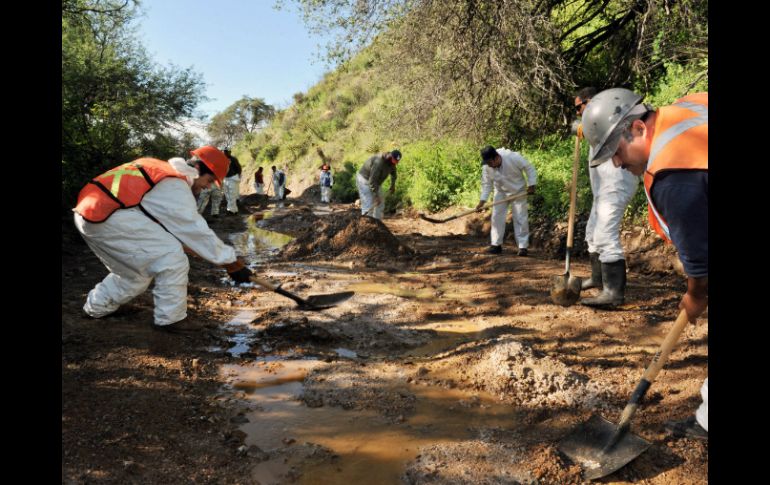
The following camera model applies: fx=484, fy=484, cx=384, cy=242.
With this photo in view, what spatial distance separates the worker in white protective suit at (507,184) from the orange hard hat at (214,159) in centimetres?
394

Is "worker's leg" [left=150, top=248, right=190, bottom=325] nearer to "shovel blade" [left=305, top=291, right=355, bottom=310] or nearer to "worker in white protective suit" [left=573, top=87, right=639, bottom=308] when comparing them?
"shovel blade" [left=305, top=291, right=355, bottom=310]

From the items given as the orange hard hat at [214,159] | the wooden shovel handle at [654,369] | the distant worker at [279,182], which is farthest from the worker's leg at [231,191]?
the wooden shovel handle at [654,369]

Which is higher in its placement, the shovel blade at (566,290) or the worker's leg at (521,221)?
the worker's leg at (521,221)

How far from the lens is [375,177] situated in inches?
367

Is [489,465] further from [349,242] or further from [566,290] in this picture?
[349,242]

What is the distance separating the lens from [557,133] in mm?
10883

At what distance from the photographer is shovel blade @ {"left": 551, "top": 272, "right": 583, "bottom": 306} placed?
4723 millimetres

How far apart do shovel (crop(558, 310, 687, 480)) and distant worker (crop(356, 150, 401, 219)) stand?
22.9 ft

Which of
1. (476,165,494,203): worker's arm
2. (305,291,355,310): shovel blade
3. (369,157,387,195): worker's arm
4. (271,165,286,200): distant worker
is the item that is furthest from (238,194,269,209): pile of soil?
(305,291,355,310): shovel blade

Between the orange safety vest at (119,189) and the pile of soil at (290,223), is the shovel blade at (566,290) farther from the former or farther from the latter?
the pile of soil at (290,223)

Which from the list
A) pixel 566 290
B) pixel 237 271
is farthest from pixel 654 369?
pixel 237 271

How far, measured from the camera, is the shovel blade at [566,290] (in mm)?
4723

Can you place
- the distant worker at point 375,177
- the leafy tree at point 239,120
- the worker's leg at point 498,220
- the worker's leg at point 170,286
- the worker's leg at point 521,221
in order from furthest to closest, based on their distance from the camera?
the leafy tree at point 239,120, the distant worker at point 375,177, the worker's leg at point 498,220, the worker's leg at point 521,221, the worker's leg at point 170,286
